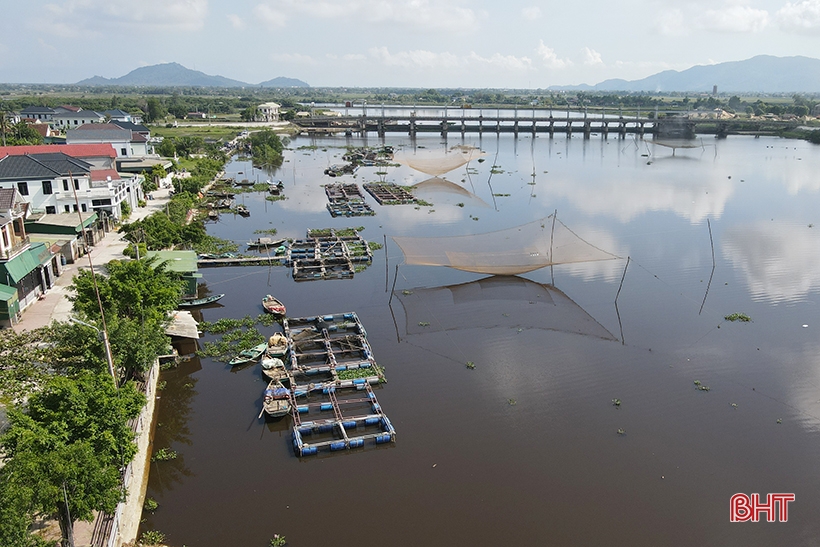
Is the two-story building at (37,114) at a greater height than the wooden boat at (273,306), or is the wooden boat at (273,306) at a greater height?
the two-story building at (37,114)

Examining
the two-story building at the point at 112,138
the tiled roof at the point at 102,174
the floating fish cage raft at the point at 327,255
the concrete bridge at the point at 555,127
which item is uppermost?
the concrete bridge at the point at 555,127

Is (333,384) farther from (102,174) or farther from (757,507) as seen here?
(102,174)

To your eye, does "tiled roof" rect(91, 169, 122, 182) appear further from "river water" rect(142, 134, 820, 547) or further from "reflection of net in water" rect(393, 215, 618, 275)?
"reflection of net in water" rect(393, 215, 618, 275)

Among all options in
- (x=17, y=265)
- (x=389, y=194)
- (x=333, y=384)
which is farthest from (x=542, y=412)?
(x=389, y=194)

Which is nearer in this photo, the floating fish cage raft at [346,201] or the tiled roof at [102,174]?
the tiled roof at [102,174]

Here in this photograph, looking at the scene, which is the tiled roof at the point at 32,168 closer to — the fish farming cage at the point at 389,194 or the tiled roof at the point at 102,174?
the tiled roof at the point at 102,174

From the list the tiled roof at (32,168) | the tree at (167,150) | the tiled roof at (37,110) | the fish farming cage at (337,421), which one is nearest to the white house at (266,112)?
the tiled roof at (37,110)

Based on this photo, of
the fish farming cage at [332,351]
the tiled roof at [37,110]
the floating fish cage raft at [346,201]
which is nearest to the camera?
the fish farming cage at [332,351]

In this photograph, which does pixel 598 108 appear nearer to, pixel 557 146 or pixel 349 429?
pixel 557 146
